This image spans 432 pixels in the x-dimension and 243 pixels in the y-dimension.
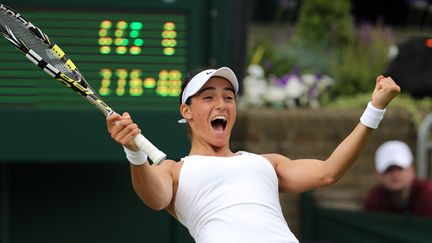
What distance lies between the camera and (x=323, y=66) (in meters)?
11.8

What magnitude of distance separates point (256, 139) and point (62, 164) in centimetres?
239

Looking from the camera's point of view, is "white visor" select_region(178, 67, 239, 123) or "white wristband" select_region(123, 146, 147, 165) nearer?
"white wristband" select_region(123, 146, 147, 165)

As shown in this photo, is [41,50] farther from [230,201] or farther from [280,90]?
[280,90]

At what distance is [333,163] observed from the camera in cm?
559

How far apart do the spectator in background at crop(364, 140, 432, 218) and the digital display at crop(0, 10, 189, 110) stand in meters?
1.80

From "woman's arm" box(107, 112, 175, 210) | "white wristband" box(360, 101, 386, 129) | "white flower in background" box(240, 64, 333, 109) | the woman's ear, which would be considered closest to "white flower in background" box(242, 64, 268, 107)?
"white flower in background" box(240, 64, 333, 109)

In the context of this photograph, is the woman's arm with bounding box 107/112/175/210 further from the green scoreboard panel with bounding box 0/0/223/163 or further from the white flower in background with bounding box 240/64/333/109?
the white flower in background with bounding box 240/64/333/109

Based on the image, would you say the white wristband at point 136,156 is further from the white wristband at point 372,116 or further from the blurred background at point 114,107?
the blurred background at point 114,107

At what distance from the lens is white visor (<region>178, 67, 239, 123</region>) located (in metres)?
5.64

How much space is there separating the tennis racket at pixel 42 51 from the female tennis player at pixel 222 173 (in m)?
0.39

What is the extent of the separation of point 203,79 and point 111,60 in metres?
2.53

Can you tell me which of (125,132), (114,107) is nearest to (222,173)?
(125,132)

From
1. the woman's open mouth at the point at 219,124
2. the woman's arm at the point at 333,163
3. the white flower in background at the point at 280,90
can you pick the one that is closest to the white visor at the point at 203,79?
the woman's open mouth at the point at 219,124

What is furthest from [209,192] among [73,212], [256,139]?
[256,139]
